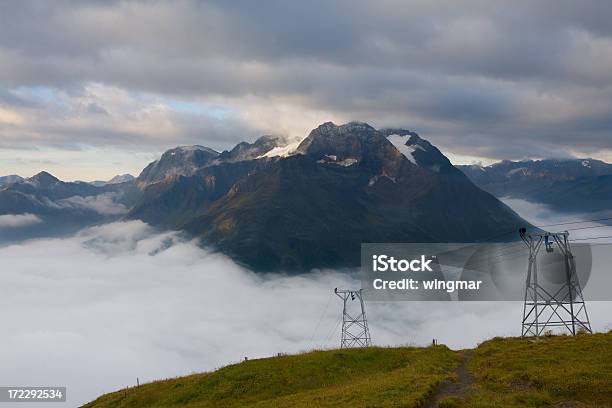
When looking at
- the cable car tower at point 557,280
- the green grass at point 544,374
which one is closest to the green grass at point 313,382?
the green grass at point 544,374

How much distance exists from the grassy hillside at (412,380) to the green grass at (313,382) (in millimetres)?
114

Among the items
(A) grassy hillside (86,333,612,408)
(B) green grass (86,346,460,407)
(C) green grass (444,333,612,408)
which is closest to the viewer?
(C) green grass (444,333,612,408)

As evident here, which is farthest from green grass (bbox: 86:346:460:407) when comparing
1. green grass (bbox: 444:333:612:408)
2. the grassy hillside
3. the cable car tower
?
the cable car tower

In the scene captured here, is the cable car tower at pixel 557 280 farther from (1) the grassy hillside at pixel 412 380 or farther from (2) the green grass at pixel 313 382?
(2) the green grass at pixel 313 382

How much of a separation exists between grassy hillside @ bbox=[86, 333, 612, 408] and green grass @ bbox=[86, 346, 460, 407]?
114mm

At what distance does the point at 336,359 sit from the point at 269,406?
17.2 m

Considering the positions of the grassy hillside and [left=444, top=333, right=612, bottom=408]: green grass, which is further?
the grassy hillside

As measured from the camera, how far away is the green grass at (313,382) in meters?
45.7

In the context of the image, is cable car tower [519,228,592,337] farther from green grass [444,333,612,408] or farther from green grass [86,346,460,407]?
green grass [86,346,460,407]

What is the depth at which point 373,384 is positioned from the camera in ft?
160

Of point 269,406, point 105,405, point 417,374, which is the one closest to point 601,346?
point 417,374

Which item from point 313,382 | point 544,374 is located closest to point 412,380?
point 544,374

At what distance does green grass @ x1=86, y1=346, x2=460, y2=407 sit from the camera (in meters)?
45.7

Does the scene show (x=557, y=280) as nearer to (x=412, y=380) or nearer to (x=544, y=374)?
(x=544, y=374)
